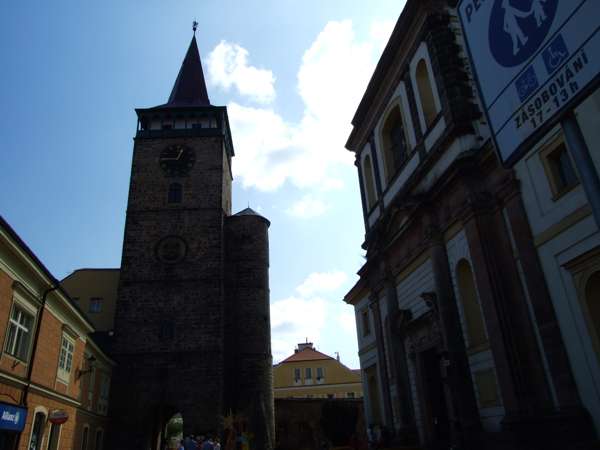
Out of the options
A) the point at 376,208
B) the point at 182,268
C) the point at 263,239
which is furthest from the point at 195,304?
the point at 376,208

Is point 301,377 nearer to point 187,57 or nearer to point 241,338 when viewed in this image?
point 241,338

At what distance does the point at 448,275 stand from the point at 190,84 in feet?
108

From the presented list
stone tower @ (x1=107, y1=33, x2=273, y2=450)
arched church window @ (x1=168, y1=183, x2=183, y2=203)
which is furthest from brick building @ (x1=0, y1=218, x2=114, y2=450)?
arched church window @ (x1=168, y1=183, x2=183, y2=203)

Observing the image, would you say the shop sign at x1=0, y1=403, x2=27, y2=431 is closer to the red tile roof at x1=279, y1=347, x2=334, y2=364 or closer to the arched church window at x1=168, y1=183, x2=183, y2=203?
the arched church window at x1=168, y1=183, x2=183, y2=203

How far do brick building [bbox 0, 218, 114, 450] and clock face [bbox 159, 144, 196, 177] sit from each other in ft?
50.3

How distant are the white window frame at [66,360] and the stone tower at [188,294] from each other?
9287 millimetres

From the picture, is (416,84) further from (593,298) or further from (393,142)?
(593,298)

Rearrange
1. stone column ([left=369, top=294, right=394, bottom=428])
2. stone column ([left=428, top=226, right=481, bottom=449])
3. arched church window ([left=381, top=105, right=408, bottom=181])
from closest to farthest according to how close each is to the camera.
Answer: stone column ([left=428, top=226, right=481, bottom=449]) → stone column ([left=369, top=294, right=394, bottom=428]) → arched church window ([left=381, top=105, right=408, bottom=181])

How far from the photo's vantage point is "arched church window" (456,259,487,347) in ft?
41.0

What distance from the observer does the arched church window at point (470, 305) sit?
12.5 m

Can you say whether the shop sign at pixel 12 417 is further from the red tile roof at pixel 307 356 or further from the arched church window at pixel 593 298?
the red tile roof at pixel 307 356

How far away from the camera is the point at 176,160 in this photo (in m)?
33.3

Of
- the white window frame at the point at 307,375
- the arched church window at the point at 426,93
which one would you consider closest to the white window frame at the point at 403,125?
the arched church window at the point at 426,93

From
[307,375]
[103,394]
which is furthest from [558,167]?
[307,375]
